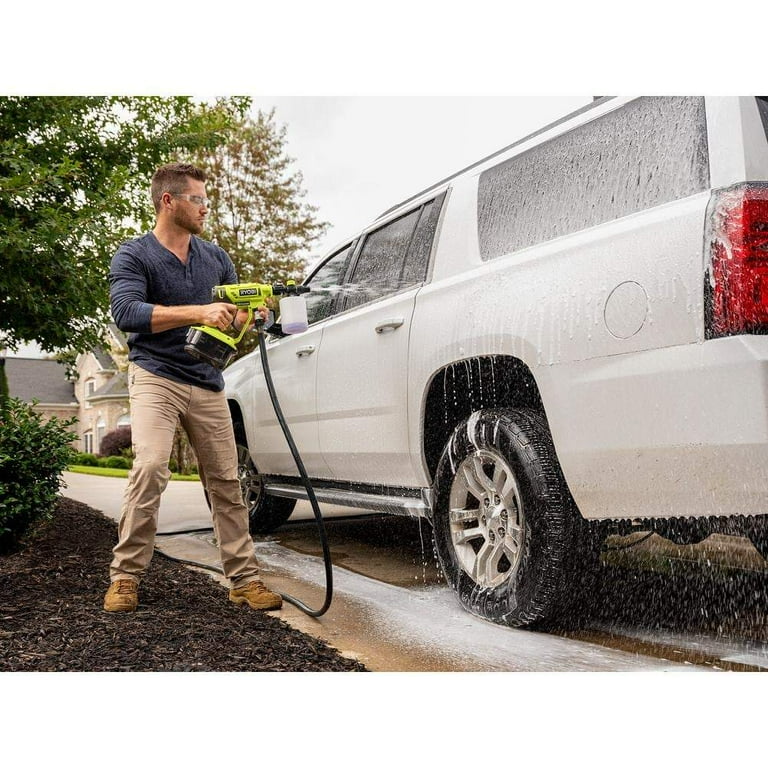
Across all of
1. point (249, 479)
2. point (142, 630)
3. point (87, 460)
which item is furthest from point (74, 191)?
point (142, 630)

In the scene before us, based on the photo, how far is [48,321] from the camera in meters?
4.46

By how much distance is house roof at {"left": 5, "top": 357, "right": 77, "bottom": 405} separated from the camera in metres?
4.50

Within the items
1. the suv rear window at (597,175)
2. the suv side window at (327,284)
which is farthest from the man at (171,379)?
the suv rear window at (597,175)

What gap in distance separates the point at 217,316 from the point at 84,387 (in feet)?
7.35

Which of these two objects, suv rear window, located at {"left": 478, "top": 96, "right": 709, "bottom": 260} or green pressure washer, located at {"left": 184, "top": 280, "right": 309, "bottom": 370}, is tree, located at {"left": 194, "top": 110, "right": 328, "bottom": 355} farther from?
suv rear window, located at {"left": 478, "top": 96, "right": 709, "bottom": 260}

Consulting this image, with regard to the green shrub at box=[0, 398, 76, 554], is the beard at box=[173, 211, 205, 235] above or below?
above

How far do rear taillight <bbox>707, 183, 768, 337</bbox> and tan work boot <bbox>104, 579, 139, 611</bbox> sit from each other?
2.41 m

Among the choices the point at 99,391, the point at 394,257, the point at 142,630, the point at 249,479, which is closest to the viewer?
the point at 142,630

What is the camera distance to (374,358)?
354 centimetres

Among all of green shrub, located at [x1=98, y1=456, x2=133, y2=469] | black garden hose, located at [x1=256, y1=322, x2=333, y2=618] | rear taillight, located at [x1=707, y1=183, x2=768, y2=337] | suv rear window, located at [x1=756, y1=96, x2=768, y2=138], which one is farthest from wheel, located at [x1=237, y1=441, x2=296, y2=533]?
suv rear window, located at [x1=756, y1=96, x2=768, y2=138]

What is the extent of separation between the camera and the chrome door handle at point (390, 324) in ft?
11.0

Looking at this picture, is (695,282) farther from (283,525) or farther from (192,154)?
(283,525)

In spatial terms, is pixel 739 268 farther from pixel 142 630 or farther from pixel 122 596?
pixel 122 596
